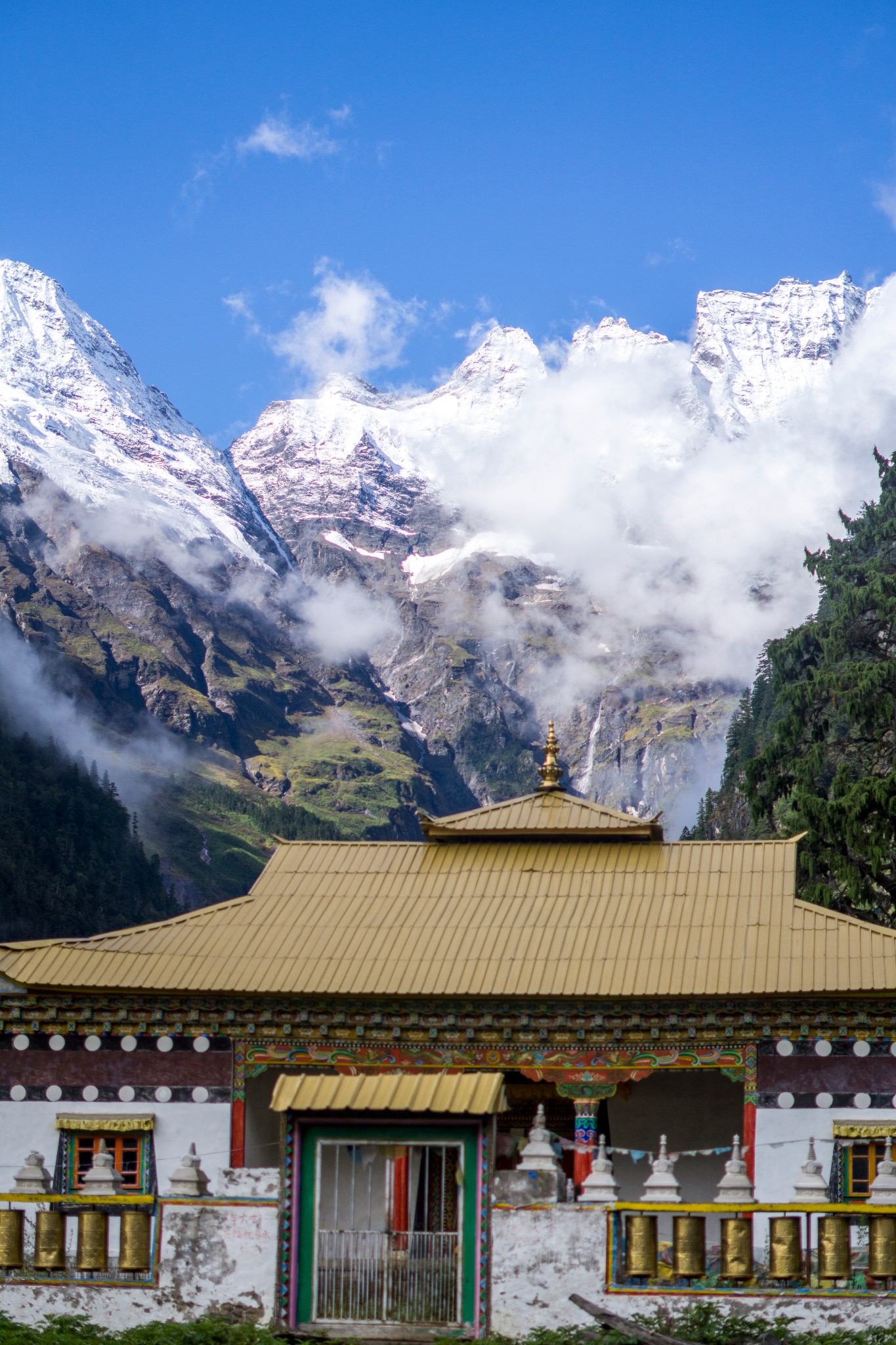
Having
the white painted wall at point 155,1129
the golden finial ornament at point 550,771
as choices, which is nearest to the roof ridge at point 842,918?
the golden finial ornament at point 550,771

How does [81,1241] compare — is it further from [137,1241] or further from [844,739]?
[844,739]

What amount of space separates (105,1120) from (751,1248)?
31.1 ft

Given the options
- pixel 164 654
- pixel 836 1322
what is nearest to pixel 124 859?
pixel 164 654

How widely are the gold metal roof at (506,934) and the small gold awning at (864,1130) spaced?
1737 mm

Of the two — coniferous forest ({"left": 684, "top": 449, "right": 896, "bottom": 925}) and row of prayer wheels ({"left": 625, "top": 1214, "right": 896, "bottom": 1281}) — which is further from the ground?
coniferous forest ({"left": 684, "top": 449, "right": 896, "bottom": 925})

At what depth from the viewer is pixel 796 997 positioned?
20.5 metres

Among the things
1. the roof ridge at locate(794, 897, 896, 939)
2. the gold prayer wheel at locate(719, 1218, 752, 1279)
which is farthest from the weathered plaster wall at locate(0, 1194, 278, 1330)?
the roof ridge at locate(794, 897, 896, 939)

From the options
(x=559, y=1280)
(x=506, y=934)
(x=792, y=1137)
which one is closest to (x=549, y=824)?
(x=506, y=934)

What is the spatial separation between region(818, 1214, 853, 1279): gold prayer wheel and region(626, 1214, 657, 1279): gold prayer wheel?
1499 millimetres

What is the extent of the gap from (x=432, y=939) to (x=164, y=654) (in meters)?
170

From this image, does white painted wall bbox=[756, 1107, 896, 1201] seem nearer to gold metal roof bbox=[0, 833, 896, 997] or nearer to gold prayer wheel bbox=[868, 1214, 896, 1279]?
gold metal roof bbox=[0, 833, 896, 997]

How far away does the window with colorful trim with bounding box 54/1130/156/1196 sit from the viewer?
70.3 ft

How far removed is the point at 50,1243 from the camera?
16453 millimetres

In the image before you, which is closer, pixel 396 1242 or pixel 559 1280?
pixel 559 1280
